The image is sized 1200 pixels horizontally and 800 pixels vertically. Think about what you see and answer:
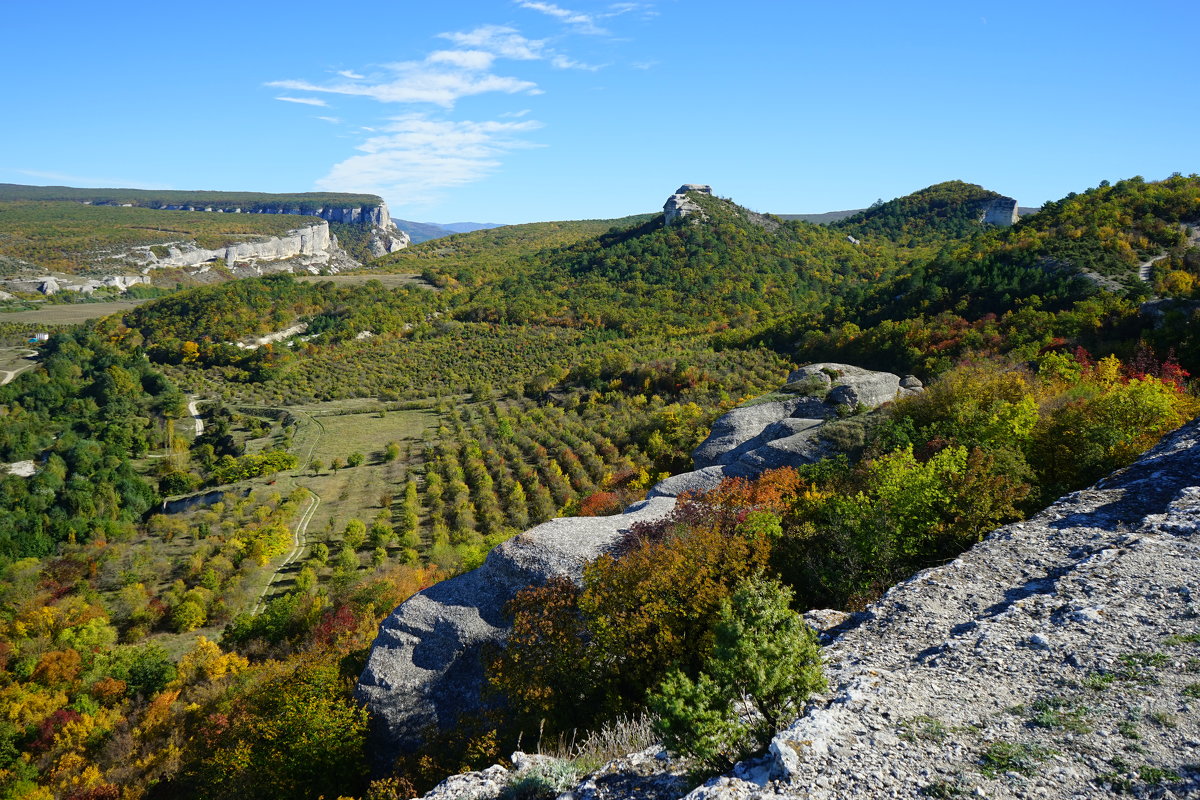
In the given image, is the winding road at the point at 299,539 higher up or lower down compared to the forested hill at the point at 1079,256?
lower down

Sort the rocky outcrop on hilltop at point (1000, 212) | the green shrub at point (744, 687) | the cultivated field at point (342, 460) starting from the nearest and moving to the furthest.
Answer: the green shrub at point (744, 687) → the cultivated field at point (342, 460) → the rocky outcrop on hilltop at point (1000, 212)

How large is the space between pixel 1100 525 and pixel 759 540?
7380 millimetres

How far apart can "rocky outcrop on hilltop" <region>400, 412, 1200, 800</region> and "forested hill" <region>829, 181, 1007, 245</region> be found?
328ft

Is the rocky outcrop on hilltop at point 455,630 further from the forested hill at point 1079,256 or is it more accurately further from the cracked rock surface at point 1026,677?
the forested hill at point 1079,256

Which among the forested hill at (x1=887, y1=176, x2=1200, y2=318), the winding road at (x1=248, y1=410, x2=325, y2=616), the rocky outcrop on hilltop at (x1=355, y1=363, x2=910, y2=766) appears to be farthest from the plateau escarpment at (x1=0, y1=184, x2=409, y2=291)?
the forested hill at (x1=887, y1=176, x2=1200, y2=318)

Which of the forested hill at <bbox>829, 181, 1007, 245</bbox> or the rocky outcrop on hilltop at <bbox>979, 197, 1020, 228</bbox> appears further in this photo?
the forested hill at <bbox>829, 181, 1007, 245</bbox>

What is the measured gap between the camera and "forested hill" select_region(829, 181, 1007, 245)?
10300cm

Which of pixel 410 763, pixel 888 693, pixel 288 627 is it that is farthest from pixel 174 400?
pixel 888 693

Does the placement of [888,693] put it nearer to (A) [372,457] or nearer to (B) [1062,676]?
(B) [1062,676]

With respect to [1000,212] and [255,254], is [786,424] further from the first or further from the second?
[255,254]

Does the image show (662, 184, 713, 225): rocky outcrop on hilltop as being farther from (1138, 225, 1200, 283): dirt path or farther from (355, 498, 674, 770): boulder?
Answer: (355, 498, 674, 770): boulder

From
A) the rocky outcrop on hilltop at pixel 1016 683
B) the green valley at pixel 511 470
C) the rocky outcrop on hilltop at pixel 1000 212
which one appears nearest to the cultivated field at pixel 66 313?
the green valley at pixel 511 470

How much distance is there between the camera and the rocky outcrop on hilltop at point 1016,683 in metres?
7.38

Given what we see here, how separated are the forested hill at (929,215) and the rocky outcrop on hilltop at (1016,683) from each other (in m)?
99.9
